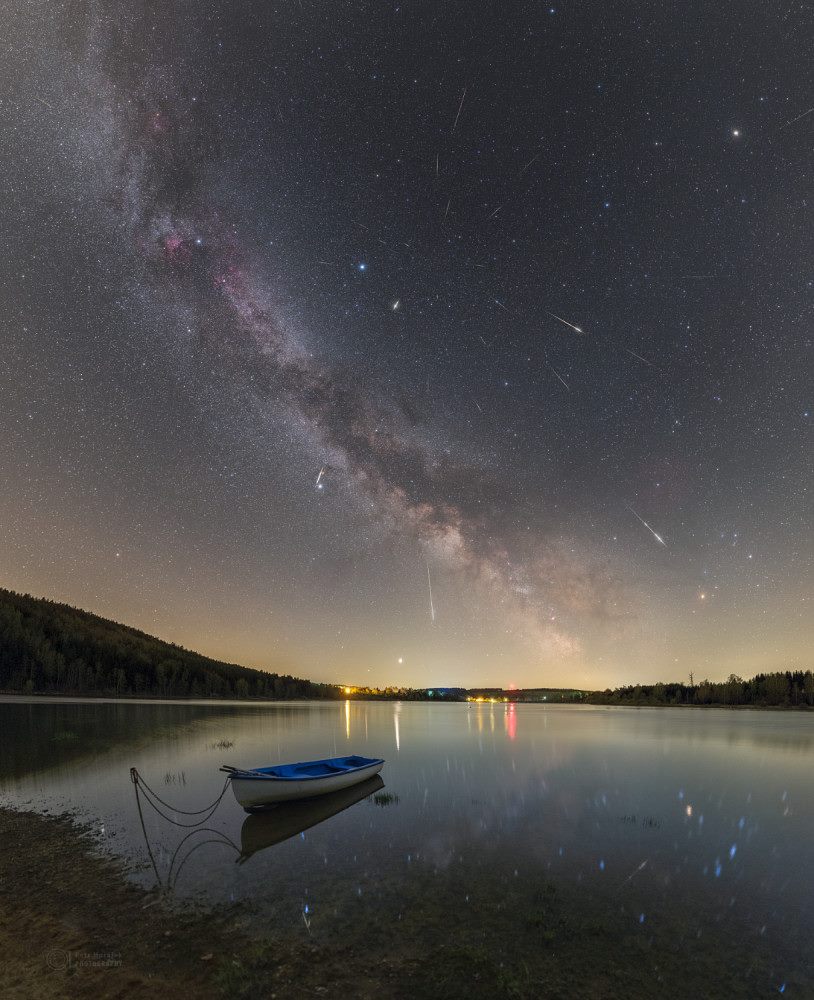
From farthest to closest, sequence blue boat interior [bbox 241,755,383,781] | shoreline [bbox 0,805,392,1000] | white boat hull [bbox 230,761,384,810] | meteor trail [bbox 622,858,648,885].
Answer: blue boat interior [bbox 241,755,383,781]
white boat hull [bbox 230,761,384,810]
meteor trail [bbox 622,858,648,885]
shoreline [bbox 0,805,392,1000]

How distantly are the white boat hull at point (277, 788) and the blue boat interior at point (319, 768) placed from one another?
306mm

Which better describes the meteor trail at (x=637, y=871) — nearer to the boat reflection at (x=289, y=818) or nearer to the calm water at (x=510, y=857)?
the calm water at (x=510, y=857)

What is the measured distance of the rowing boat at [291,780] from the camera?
69.3 feet

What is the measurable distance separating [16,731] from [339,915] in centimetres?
5466

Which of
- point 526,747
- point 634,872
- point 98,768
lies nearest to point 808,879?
point 634,872

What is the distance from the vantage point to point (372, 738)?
6175 cm

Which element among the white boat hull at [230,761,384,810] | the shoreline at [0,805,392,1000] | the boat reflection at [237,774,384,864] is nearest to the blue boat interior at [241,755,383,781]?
the white boat hull at [230,761,384,810]

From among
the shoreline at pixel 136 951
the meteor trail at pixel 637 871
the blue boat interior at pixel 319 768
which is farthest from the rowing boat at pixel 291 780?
the meteor trail at pixel 637 871

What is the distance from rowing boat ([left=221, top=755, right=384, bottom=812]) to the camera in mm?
21125

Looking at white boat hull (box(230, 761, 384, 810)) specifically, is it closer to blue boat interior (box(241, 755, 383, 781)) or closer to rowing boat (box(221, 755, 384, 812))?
rowing boat (box(221, 755, 384, 812))

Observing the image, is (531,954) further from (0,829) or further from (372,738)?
(372,738)

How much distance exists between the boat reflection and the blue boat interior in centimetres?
114

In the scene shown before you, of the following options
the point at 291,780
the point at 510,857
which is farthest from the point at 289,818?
the point at 510,857

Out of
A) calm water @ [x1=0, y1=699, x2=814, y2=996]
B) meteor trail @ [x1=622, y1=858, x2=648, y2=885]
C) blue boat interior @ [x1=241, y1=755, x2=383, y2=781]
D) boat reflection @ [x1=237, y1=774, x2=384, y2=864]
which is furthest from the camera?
blue boat interior @ [x1=241, y1=755, x2=383, y2=781]
